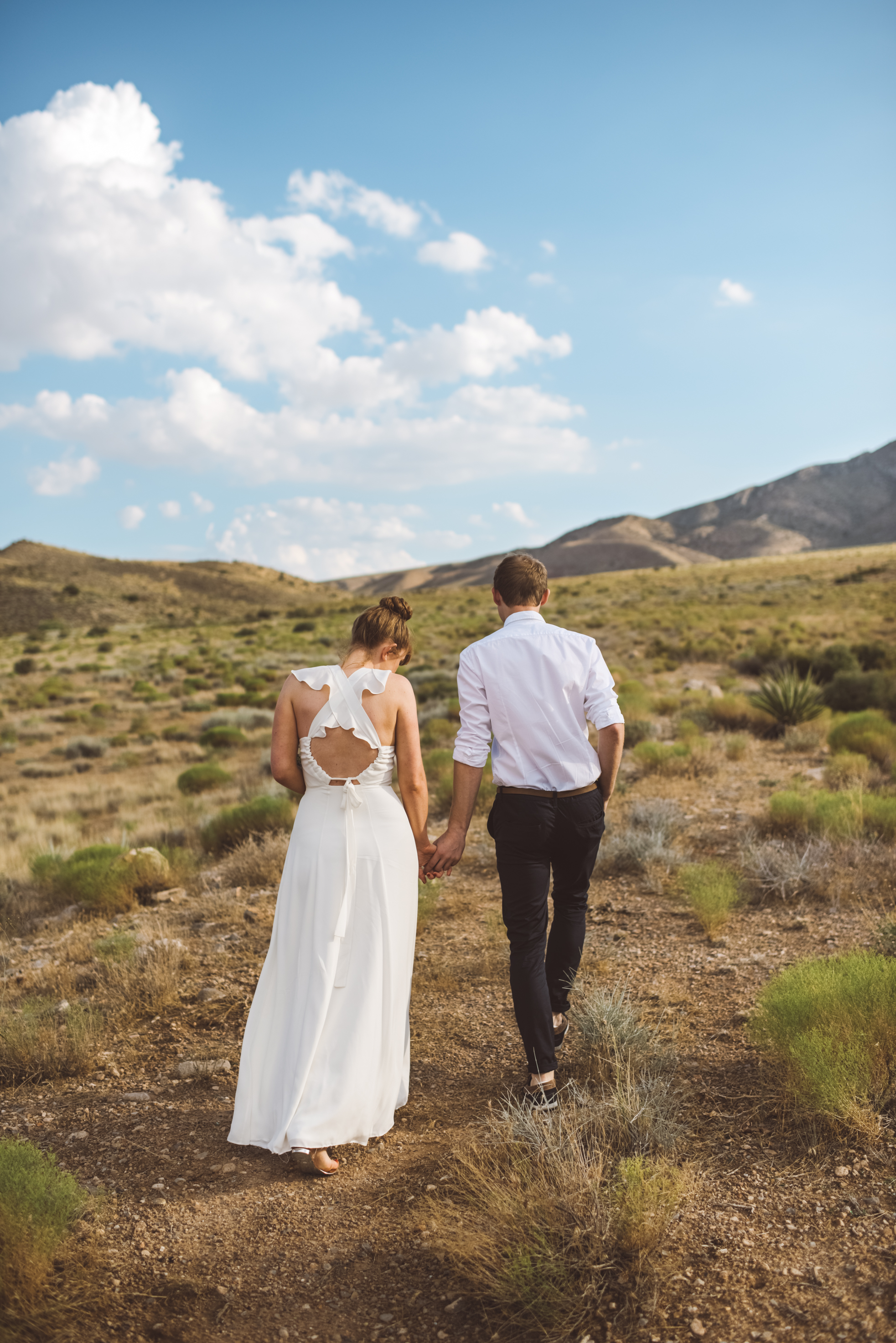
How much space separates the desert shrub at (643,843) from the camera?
653 centimetres

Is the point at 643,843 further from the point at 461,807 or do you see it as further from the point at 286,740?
the point at 286,740

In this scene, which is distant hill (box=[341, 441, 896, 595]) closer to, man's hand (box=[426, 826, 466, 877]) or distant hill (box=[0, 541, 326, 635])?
distant hill (box=[0, 541, 326, 635])

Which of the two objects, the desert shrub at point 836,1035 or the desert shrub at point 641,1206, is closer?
the desert shrub at point 641,1206

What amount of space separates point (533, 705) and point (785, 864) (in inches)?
147

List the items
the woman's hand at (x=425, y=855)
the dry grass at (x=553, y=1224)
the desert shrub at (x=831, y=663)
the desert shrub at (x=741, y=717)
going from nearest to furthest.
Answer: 1. the dry grass at (x=553, y=1224)
2. the woman's hand at (x=425, y=855)
3. the desert shrub at (x=741, y=717)
4. the desert shrub at (x=831, y=663)

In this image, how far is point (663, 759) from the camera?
9656mm

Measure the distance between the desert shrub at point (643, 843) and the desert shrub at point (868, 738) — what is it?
3536mm

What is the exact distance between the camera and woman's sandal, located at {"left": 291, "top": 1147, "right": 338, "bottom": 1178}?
3.11m

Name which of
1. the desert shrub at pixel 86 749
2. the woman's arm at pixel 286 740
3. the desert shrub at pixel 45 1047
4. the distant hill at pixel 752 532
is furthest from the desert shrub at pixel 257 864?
the distant hill at pixel 752 532

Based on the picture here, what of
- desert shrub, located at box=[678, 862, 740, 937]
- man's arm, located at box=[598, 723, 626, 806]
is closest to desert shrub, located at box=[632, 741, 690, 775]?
desert shrub, located at box=[678, 862, 740, 937]

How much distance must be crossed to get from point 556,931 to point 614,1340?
1.55 metres

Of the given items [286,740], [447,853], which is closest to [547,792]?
[447,853]

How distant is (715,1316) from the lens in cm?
226

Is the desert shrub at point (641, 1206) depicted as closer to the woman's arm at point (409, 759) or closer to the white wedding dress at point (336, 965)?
the white wedding dress at point (336, 965)
